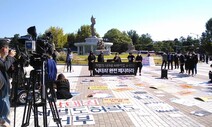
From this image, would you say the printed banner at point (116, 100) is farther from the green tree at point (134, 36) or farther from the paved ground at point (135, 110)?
the green tree at point (134, 36)

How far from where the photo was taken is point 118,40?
128 m

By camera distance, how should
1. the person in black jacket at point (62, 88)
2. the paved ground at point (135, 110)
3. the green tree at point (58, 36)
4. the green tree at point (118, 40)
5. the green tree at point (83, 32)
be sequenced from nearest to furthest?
the paved ground at point (135, 110), the person in black jacket at point (62, 88), the green tree at point (58, 36), the green tree at point (83, 32), the green tree at point (118, 40)

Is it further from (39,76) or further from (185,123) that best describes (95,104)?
(39,76)

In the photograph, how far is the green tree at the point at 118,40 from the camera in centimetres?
12231

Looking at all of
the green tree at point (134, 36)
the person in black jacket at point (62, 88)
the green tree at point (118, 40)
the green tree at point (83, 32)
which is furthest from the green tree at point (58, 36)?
the person in black jacket at point (62, 88)

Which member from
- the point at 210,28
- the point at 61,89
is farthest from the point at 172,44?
the point at 61,89

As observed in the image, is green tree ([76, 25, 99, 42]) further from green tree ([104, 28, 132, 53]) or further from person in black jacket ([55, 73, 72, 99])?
person in black jacket ([55, 73, 72, 99])

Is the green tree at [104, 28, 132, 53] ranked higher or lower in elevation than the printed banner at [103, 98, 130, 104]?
higher

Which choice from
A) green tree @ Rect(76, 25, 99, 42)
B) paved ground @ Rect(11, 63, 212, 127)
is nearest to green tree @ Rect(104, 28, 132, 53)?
green tree @ Rect(76, 25, 99, 42)

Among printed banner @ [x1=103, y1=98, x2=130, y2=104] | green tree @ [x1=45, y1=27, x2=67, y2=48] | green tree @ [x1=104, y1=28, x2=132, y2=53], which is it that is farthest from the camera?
green tree @ [x1=104, y1=28, x2=132, y2=53]

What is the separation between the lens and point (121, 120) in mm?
8297

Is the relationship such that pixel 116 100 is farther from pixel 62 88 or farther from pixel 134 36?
pixel 134 36

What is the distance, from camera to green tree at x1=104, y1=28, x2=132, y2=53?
12231 centimetres

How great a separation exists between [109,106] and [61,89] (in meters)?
2.15
